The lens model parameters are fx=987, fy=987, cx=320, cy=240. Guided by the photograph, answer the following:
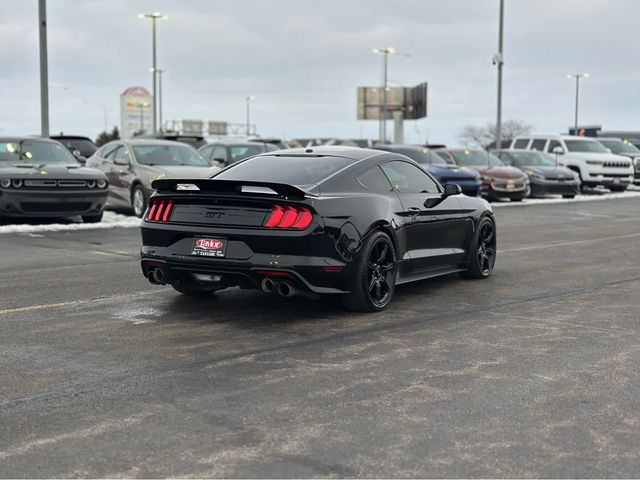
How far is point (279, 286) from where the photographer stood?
25.5 ft

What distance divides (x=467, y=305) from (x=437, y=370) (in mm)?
2692

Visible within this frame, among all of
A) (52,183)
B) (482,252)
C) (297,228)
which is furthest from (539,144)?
(297,228)

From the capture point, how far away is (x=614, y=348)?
7.01 m

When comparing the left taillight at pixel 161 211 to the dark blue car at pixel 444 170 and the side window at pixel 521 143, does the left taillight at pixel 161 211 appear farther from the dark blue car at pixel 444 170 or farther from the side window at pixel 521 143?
the side window at pixel 521 143

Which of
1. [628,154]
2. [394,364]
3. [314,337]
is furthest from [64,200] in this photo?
[628,154]

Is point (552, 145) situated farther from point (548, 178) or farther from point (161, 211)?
point (161, 211)

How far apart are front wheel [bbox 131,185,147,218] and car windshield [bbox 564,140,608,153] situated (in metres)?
19.0

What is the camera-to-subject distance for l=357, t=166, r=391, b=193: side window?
874 cm

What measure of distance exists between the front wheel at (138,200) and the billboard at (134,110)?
95.9 m

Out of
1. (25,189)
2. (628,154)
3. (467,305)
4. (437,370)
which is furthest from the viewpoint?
(628,154)

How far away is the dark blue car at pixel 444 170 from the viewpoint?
83.1ft

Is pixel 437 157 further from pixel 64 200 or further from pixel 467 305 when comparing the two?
pixel 467 305

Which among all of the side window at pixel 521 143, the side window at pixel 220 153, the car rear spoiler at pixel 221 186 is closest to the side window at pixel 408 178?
the car rear spoiler at pixel 221 186

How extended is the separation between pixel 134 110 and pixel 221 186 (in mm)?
112888
